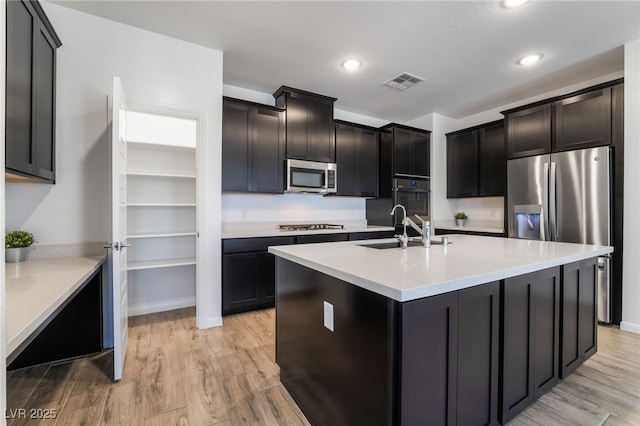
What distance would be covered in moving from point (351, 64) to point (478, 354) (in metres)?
2.94

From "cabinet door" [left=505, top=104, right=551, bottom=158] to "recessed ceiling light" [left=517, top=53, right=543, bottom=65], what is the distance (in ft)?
2.03

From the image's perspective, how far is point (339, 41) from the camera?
9.06 feet

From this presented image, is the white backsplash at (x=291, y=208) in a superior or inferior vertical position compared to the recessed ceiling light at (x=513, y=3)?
inferior

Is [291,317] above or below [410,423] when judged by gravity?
above

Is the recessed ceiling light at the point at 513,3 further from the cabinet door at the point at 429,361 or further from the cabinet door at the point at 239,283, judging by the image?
the cabinet door at the point at 239,283

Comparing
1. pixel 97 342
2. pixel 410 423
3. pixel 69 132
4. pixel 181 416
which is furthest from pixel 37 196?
pixel 410 423

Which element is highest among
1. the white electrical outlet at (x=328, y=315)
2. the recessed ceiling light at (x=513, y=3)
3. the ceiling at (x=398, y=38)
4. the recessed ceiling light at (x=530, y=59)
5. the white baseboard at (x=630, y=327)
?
the ceiling at (x=398, y=38)

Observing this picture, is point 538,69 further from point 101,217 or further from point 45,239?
point 45,239

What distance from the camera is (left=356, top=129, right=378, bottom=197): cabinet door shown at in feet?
14.6

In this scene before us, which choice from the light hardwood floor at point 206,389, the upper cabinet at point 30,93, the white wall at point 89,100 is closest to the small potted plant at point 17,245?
the white wall at point 89,100

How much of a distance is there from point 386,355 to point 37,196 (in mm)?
2738

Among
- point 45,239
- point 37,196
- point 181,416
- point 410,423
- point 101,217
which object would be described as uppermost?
point 37,196

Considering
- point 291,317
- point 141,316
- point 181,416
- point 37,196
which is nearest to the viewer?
point 181,416

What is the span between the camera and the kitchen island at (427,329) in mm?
1129
